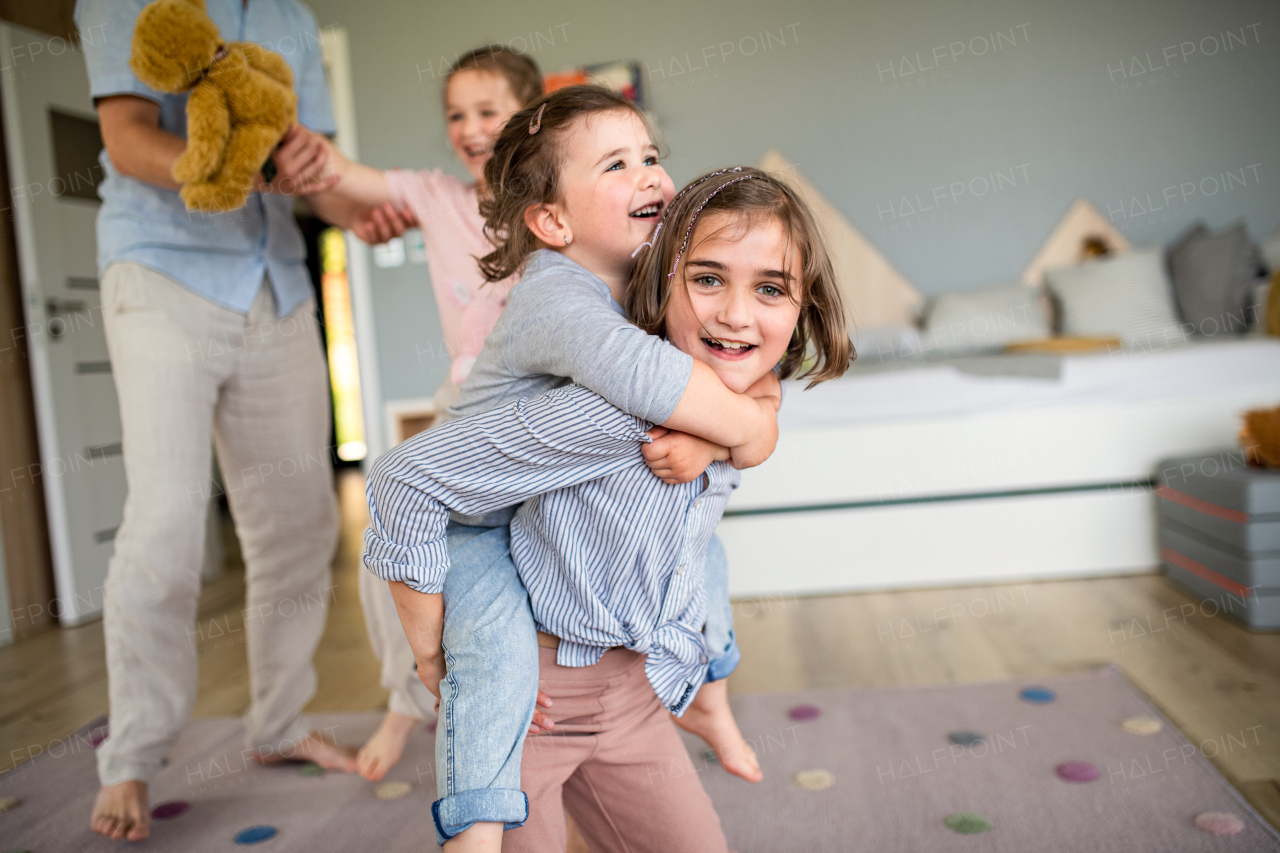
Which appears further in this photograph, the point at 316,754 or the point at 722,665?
the point at 316,754

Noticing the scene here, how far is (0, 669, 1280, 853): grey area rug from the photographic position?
1241 millimetres

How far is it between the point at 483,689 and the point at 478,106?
926 millimetres

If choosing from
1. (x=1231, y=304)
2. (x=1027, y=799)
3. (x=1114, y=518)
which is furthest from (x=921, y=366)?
(x=1027, y=799)

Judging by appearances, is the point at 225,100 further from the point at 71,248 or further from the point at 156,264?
the point at 71,248

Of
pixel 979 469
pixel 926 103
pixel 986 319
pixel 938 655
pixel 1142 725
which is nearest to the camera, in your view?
pixel 1142 725

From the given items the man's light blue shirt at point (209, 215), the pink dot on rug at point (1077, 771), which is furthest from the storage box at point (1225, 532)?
the man's light blue shirt at point (209, 215)

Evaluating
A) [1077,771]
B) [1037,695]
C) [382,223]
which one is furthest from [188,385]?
[1037,695]

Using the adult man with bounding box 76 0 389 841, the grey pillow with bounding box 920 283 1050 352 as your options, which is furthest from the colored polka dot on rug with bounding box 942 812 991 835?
the grey pillow with bounding box 920 283 1050 352

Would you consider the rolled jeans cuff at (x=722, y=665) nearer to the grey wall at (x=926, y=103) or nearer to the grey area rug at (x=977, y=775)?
the grey area rug at (x=977, y=775)

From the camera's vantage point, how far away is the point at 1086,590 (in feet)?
7.76

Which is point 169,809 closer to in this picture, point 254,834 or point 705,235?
point 254,834

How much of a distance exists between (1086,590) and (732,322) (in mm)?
1916

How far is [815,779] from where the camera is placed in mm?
1438

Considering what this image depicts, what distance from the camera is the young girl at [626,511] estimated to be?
82 centimetres
